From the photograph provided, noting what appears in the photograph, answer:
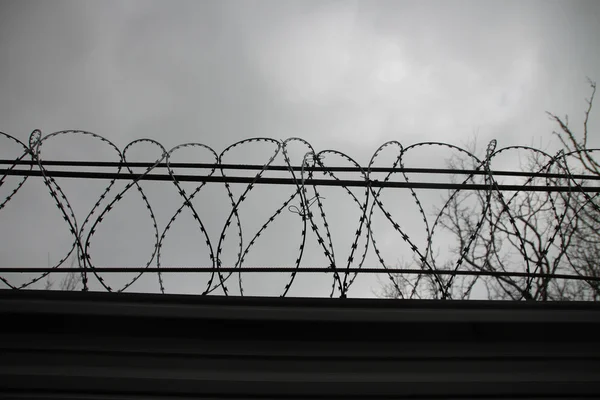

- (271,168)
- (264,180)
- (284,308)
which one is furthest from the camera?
(271,168)

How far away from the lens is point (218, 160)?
2451mm

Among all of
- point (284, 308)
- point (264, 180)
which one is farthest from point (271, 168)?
point (284, 308)

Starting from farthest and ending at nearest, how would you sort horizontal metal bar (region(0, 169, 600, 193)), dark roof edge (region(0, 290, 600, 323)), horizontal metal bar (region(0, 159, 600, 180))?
horizontal metal bar (region(0, 159, 600, 180))
horizontal metal bar (region(0, 169, 600, 193))
dark roof edge (region(0, 290, 600, 323))

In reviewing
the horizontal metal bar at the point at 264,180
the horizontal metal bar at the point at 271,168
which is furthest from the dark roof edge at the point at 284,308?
the horizontal metal bar at the point at 271,168

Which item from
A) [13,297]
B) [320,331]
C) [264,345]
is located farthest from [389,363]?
[13,297]

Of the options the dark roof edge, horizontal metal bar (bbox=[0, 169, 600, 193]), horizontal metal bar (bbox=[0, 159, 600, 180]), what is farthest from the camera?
horizontal metal bar (bbox=[0, 159, 600, 180])

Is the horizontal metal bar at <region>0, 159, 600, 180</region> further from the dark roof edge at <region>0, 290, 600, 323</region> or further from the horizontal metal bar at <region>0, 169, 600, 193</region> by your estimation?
the dark roof edge at <region>0, 290, 600, 323</region>

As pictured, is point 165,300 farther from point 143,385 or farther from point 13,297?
point 13,297

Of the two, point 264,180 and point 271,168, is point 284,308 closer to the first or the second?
point 264,180

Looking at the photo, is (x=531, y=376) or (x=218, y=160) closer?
(x=531, y=376)

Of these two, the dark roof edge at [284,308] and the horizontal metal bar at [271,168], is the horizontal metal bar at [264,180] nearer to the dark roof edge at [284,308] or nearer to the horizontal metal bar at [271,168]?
the horizontal metal bar at [271,168]

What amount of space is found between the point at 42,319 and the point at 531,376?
204cm

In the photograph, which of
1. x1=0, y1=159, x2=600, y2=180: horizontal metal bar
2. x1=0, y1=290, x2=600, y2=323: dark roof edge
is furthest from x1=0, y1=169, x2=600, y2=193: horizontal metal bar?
x1=0, y1=290, x2=600, y2=323: dark roof edge

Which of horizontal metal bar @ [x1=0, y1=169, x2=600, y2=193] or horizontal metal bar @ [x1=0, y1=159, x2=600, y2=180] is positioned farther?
horizontal metal bar @ [x1=0, y1=159, x2=600, y2=180]
